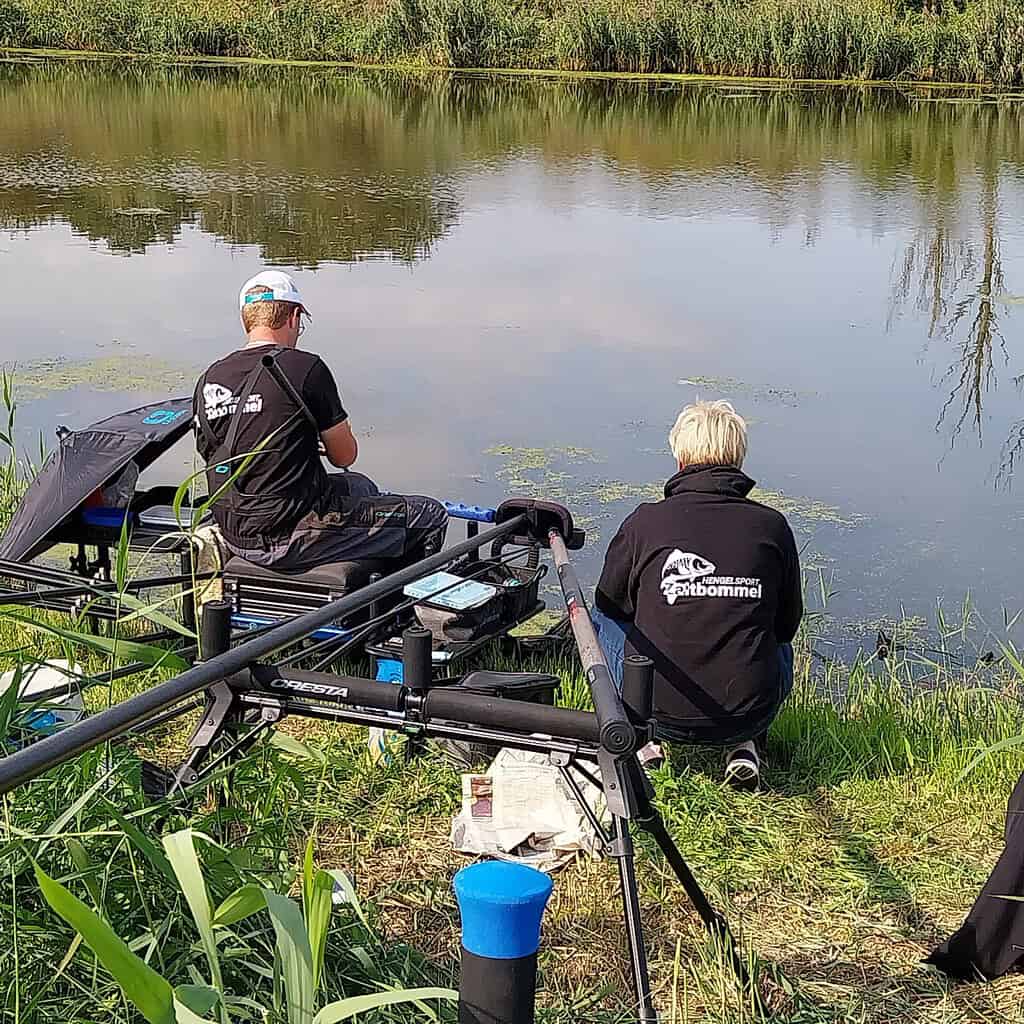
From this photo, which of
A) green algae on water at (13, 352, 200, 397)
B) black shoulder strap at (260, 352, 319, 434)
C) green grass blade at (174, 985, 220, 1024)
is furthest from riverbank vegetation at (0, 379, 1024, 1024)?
green algae on water at (13, 352, 200, 397)

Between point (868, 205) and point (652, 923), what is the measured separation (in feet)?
35.2

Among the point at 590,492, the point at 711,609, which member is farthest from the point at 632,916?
the point at 590,492

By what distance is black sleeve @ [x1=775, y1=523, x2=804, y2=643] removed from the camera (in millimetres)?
3033

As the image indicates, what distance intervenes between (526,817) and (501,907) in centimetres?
137

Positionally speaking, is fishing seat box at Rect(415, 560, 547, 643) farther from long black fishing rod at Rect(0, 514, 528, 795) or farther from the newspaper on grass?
long black fishing rod at Rect(0, 514, 528, 795)

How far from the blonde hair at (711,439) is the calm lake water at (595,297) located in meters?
1.73

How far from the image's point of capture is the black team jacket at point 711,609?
9.61 ft

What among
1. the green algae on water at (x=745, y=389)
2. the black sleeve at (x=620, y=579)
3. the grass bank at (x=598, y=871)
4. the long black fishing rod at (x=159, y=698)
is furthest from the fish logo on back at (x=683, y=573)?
the green algae on water at (x=745, y=389)

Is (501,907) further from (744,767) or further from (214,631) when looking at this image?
(744,767)

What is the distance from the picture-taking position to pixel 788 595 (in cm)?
306

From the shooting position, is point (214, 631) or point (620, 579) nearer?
point (214, 631)

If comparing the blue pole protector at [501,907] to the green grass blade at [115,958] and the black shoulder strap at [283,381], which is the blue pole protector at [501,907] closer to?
the green grass blade at [115,958]

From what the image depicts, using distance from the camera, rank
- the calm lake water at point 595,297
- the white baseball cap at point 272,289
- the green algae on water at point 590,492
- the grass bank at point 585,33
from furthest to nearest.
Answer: the grass bank at point 585,33, the calm lake water at point 595,297, the green algae on water at point 590,492, the white baseball cap at point 272,289

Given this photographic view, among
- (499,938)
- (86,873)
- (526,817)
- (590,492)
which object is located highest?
(499,938)
